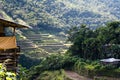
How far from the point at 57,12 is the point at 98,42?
54.9 meters

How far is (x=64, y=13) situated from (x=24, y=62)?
45565 mm

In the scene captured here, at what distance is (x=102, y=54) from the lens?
3064 centimetres

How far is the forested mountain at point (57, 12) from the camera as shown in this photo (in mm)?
63031

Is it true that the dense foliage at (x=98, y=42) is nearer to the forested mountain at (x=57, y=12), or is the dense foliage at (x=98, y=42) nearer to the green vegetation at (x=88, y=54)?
the green vegetation at (x=88, y=54)

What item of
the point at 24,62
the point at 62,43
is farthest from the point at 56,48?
the point at 24,62

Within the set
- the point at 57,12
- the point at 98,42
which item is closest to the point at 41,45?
the point at 98,42

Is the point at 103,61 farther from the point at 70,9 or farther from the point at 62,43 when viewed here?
the point at 70,9

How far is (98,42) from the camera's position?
100 feet

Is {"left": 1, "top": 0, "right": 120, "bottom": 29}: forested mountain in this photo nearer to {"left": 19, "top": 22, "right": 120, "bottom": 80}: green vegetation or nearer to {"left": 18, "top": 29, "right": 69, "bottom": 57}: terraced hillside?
{"left": 18, "top": 29, "right": 69, "bottom": 57}: terraced hillside

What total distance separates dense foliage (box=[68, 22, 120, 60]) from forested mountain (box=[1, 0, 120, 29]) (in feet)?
84.9

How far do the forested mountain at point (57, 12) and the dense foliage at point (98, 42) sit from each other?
84.9 feet

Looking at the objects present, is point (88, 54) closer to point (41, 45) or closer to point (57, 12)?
point (41, 45)

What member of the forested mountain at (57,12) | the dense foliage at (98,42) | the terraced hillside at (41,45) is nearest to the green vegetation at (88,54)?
the dense foliage at (98,42)

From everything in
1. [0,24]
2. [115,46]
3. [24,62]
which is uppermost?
[0,24]
